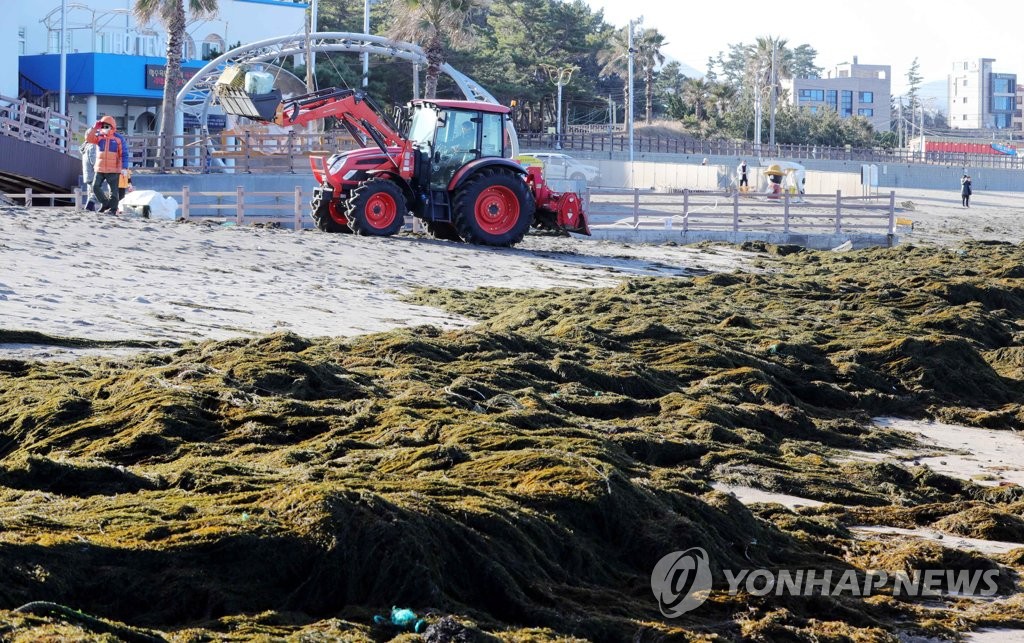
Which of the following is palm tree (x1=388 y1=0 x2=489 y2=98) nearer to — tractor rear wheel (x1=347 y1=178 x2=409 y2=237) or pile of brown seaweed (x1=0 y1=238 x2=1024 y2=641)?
tractor rear wheel (x1=347 y1=178 x2=409 y2=237)

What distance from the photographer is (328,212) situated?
2228cm

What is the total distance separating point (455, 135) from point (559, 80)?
4387 centimetres

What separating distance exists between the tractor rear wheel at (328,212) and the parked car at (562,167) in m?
20.5

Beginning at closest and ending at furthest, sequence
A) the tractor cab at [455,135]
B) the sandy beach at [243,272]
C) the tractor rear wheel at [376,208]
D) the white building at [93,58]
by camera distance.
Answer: the sandy beach at [243,272] → the tractor rear wheel at [376,208] → the tractor cab at [455,135] → the white building at [93,58]

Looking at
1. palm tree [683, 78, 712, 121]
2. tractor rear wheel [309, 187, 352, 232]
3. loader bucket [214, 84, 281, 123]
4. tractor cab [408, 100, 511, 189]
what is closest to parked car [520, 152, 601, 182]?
loader bucket [214, 84, 281, 123]

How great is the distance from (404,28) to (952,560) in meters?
38.6

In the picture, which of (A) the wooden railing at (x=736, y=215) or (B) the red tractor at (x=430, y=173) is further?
(A) the wooden railing at (x=736, y=215)

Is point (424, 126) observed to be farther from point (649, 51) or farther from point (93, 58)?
point (649, 51)

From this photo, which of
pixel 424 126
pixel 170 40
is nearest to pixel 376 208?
pixel 424 126

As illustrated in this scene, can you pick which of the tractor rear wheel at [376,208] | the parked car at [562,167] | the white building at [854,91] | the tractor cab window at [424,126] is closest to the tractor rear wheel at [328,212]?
the tractor rear wheel at [376,208]

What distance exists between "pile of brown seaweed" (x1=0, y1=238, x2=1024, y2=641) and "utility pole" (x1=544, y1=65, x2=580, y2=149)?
51752 millimetres

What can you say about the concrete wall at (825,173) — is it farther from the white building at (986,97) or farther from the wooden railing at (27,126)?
the white building at (986,97)

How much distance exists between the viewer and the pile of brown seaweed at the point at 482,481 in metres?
4.73

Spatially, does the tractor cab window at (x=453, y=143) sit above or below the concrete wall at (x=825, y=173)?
below
